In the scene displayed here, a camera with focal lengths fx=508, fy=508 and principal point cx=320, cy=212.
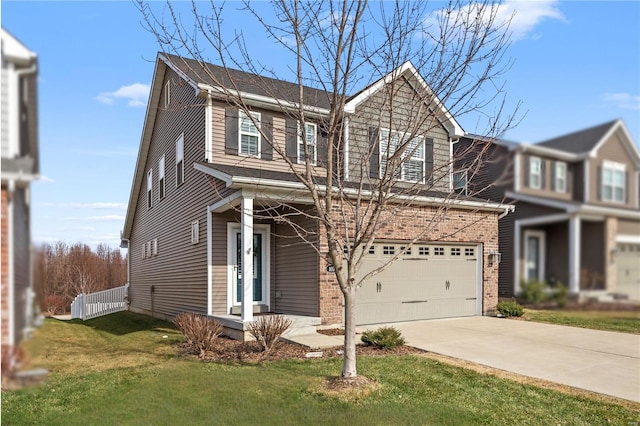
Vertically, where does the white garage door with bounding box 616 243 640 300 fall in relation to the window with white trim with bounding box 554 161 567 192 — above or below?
below

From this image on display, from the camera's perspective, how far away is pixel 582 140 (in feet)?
2.70

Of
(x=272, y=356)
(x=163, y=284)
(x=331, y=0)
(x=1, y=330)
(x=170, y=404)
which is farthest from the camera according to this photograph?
(x=163, y=284)

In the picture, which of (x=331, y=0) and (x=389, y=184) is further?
(x=389, y=184)

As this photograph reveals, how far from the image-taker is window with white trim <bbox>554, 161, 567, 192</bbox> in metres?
0.82

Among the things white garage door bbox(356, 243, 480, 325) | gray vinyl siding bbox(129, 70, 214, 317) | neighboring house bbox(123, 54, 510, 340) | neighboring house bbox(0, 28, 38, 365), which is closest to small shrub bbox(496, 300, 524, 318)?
Result: neighboring house bbox(0, 28, 38, 365)

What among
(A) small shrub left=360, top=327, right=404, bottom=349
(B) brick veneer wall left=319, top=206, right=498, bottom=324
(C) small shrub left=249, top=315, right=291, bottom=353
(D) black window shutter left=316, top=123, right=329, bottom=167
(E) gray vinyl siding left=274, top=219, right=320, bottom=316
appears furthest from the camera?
(E) gray vinyl siding left=274, top=219, right=320, bottom=316

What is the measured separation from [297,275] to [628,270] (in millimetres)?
12642

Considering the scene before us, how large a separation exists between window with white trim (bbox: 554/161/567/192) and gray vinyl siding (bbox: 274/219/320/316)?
36.7 feet

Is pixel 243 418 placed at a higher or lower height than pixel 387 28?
lower

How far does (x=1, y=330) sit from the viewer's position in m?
0.82

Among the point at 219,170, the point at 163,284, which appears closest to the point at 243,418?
the point at 219,170

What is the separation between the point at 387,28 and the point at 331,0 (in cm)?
77

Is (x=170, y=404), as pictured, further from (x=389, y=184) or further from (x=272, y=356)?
(x=389, y=184)

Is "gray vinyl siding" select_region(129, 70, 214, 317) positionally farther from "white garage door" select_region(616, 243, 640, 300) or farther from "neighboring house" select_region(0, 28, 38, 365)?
"white garage door" select_region(616, 243, 640, 300)
